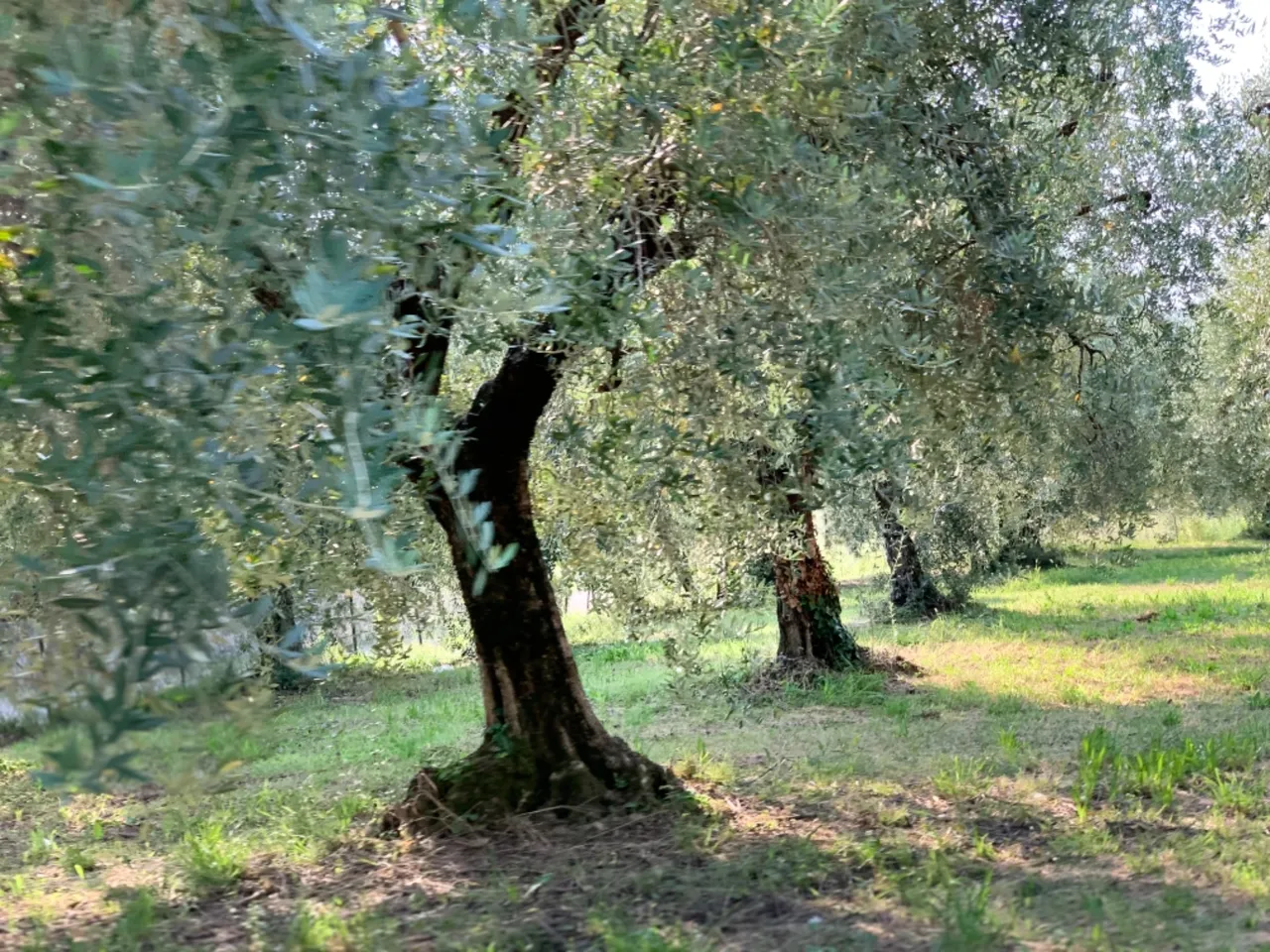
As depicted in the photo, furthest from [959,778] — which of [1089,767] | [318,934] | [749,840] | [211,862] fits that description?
[211,862]

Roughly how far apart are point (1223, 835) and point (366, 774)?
576 cm

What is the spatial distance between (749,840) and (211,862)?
267 centimetres

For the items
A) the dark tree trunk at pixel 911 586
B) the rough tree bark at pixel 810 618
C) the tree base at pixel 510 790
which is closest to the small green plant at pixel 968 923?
the tree base at pixel 510 790

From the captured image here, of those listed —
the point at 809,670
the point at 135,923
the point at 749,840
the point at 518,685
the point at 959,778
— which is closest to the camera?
the point at 135,923

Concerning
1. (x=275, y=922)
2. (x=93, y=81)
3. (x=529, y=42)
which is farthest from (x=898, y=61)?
(x=275, y=922)

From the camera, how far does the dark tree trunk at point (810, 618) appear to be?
458 inches

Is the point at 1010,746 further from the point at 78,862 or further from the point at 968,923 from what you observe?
the point at 78,862

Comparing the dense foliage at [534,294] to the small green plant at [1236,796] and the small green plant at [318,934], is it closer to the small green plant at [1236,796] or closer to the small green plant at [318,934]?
the small green plant at [318,934]

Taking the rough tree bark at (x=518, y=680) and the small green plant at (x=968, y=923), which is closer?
the small green plant at (x=968, y=923)

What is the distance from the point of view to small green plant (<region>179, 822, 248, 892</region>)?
5363 millimetres

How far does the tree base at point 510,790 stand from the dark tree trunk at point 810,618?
5.52 meters

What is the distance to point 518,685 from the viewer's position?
6.23 metres

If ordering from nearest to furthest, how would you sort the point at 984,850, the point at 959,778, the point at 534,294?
the point at 534,294, the point at 984,850, the point at 959,778

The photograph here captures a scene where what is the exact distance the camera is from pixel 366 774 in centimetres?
839
